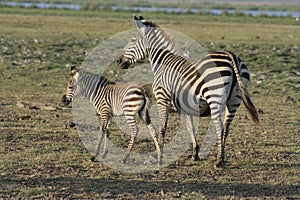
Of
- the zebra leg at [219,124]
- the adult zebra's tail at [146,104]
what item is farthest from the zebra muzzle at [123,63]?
the zebra leg at [219,124]

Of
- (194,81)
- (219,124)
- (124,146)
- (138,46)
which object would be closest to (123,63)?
(138,46)

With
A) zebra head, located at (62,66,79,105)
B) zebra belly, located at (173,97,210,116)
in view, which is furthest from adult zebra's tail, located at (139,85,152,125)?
zebra head, located at (62,66,79,105)

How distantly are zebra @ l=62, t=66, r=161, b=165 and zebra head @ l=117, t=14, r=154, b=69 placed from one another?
0.50m

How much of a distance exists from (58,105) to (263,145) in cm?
560

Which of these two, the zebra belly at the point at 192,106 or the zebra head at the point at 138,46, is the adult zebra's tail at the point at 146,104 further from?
the zebra head at the point at 138,46

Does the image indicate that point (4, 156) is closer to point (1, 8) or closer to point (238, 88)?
point (238, 88)

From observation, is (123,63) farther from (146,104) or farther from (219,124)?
(219,124)

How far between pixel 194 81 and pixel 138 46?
1344 mm

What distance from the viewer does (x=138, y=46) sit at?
31.3ft

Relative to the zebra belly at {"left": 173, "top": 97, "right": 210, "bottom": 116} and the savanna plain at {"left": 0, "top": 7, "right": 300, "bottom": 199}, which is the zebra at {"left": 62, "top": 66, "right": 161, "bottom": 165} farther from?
the savanna plain at {"left": 0, "top": 7, "right": 300, "bottom": 199}

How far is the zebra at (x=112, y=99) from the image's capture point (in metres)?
8.82

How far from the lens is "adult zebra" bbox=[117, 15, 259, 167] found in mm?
8422

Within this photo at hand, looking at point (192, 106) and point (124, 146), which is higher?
point (192, 106)

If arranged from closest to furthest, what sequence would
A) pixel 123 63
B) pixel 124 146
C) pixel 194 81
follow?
pixel 194 81 < pixel 123 63 < pixel 124 146
